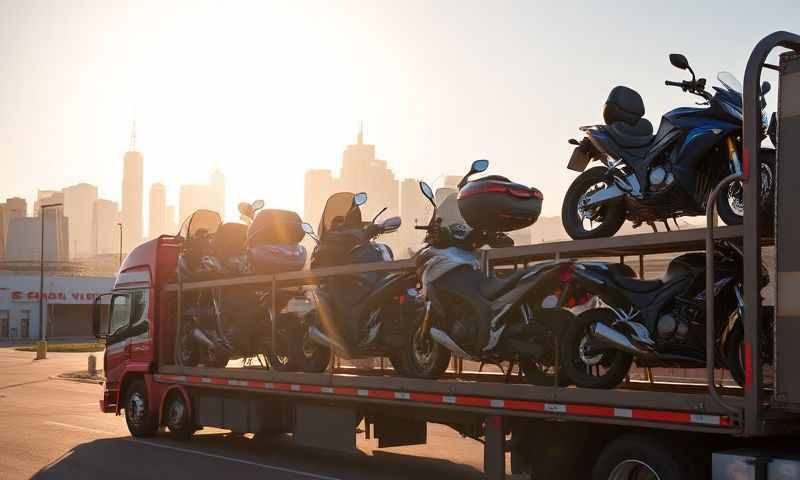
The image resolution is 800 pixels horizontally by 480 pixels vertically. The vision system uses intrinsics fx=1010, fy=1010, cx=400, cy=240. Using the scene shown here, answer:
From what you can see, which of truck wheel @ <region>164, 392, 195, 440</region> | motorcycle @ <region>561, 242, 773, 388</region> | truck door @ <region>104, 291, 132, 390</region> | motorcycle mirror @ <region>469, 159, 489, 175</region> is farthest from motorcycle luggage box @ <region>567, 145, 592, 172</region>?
truck door @ <region>104, 291, 132, 390</region>

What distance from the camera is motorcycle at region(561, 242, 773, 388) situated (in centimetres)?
712

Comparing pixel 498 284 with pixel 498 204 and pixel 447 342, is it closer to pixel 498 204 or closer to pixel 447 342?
pixel 447 342

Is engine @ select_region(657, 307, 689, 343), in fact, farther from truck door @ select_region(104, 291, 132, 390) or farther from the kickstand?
truck door @ select_region(104, 291, 132, 390)

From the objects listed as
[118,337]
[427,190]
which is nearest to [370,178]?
[118,337]

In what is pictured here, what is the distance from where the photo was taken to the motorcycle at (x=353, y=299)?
36.2 feet

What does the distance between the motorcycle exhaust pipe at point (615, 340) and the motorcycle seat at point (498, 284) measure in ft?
3.83

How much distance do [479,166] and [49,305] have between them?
245 ft

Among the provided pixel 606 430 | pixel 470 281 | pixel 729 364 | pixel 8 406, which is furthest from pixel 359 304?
pixel 8 406

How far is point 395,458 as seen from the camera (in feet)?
42.8

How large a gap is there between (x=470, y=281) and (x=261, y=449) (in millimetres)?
5672

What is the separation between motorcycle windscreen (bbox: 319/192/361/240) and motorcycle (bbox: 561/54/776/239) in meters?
3.67

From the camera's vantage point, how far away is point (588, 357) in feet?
26.5

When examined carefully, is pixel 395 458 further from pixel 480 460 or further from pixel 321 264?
pixel 321 264

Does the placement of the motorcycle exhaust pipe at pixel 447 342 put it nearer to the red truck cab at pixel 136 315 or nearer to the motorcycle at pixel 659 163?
the motorcycle at pixel 659 163
